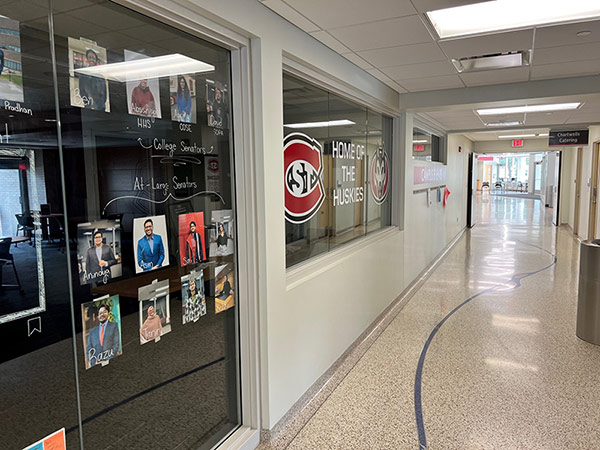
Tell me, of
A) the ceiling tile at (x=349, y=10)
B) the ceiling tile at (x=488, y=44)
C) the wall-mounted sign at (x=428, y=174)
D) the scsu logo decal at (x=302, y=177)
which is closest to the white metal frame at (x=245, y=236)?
the ceiling tile at (x=349, y=10)

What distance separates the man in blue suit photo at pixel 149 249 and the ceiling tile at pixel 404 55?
2.41 m

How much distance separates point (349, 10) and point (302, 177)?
1.20 m

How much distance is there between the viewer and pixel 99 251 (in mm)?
1744

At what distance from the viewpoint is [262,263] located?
2627 millimetres

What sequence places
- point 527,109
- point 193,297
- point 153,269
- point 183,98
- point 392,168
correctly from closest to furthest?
1. point 153,269
2. point 183,98
3. point 193,297
4. point 392,168
5. point 527,109

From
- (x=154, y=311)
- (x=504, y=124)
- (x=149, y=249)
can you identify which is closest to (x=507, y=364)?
(x=154, y=311)

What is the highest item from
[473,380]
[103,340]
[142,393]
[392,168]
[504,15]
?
[504,15]

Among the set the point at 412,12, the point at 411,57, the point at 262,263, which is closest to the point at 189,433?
the point at 262,263

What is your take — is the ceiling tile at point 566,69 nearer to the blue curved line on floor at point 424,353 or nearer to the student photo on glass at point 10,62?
the blue curved line on floor at point 424,353

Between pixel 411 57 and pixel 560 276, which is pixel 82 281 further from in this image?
pixel 560 276

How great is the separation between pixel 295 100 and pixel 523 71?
8.12 feet

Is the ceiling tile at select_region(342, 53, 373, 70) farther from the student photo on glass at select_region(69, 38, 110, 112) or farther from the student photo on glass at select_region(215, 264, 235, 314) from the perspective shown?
the student photo on glass at select_region(69, 38, 110, 112)

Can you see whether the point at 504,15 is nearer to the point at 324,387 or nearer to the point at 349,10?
the point at 349,10

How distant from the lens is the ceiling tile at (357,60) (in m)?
3.59
